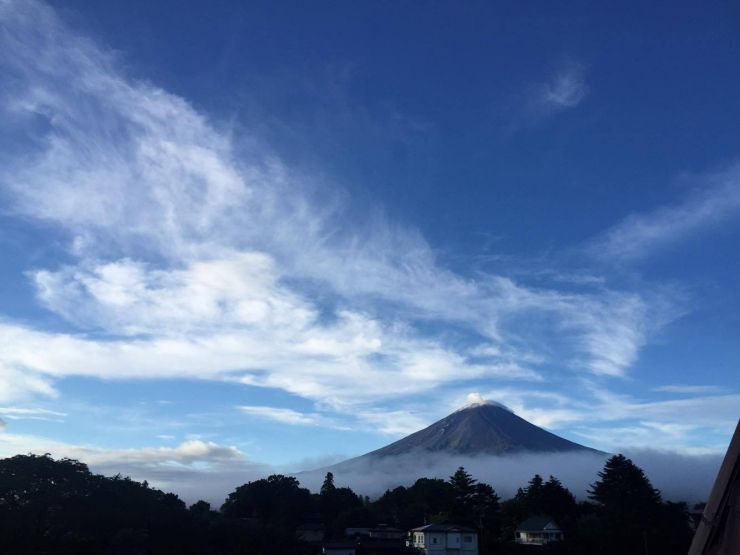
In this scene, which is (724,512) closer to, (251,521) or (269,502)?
(251,521)

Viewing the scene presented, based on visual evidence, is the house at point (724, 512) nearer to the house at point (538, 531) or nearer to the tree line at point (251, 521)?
the tree line at point (251, 521)

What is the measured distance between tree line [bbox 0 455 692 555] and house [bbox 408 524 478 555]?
56.1 inches

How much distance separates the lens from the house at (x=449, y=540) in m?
53.6

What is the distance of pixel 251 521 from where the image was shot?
53.8 m

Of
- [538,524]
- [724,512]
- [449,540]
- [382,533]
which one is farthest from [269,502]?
[724,512]

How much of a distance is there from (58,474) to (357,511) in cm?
3608

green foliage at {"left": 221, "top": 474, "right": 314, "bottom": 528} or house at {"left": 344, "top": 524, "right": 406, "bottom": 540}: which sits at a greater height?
green foliage at {"left": 221, "top": 474, "right": 314, "bottom": 528}

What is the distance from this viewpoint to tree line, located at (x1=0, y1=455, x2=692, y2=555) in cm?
3825

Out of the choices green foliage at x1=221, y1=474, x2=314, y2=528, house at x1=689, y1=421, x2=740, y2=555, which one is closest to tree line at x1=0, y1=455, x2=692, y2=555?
green foliage at x1=221, y1=474, x2=314, y2=528

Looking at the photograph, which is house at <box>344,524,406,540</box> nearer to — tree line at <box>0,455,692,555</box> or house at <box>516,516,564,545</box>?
tree line at <box>0,455,692,555</box>

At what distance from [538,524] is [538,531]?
3.37 feet

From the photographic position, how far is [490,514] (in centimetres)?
6488

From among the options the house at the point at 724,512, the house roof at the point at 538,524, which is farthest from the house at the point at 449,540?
the house at the point at 724,512

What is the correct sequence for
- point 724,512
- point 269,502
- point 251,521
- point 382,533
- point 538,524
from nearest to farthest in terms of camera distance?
point 724,512, point 251,521, point 538,524, point 382,533, point 269,502
